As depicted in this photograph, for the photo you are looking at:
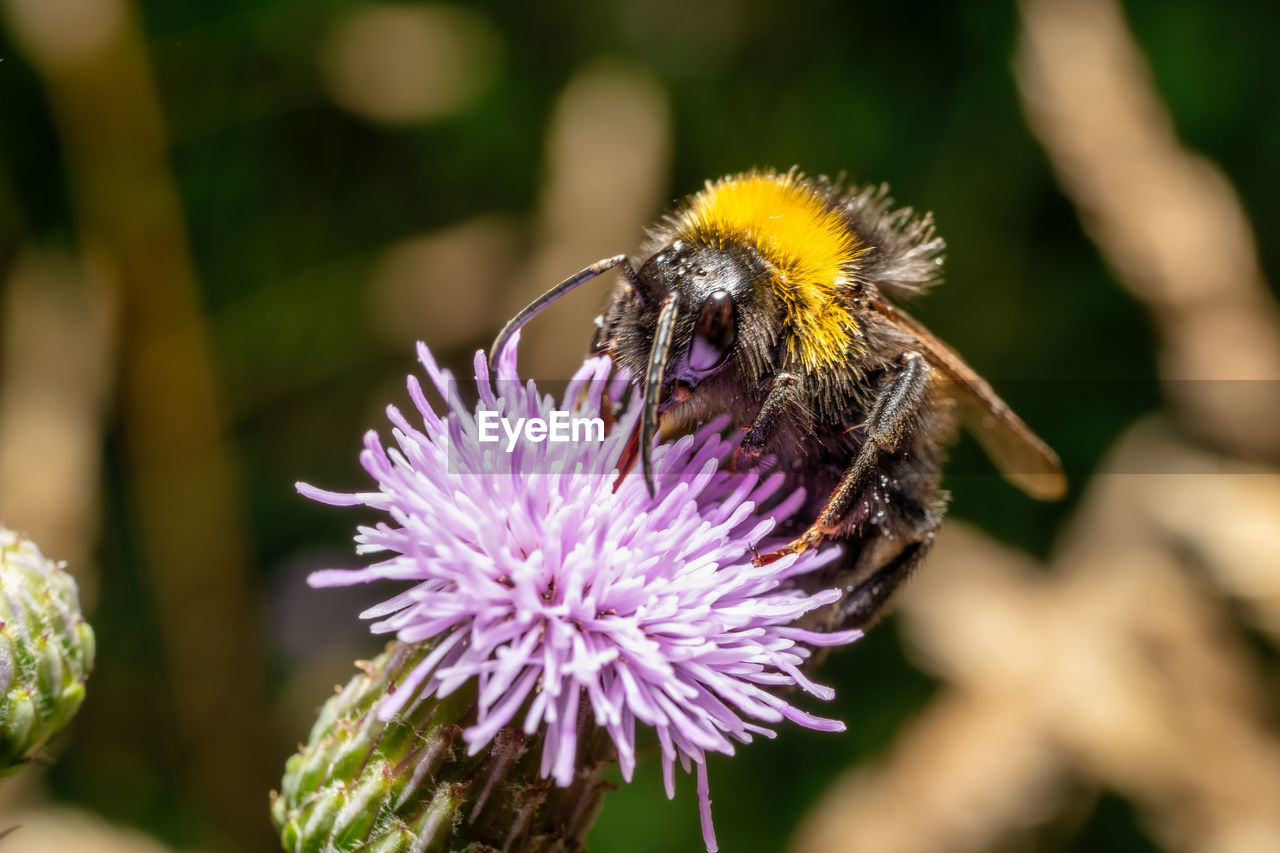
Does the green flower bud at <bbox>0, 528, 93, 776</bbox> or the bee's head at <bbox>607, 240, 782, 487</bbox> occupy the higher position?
the bee's head at <bbox>607, 240, 782, 487</bbox>

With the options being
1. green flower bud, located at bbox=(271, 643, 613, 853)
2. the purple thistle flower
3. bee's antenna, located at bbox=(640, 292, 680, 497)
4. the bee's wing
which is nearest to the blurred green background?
the bee's wing

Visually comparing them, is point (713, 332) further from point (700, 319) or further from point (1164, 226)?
point (1164, 226)

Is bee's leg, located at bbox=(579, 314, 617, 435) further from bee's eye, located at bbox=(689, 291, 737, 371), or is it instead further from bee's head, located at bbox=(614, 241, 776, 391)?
bee's eye, located at bbox=(689, 291, 737, 371)

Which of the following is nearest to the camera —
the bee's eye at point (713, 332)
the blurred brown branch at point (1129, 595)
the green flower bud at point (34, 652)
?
the bee's eye at point (713, 332)

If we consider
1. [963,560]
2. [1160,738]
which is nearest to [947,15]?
[963,560]

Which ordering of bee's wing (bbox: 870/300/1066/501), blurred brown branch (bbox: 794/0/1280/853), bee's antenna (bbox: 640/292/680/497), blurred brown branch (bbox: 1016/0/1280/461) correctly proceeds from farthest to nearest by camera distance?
1. blurred brown branch (bbox: 1016/0/1280/461)
2. blurred brown branch (bbox: 794/0/1280/853)
3. bee's wing (bbox: 870/300/1066/501)
4. bee's antenna (bbox: 640/292/680/497)

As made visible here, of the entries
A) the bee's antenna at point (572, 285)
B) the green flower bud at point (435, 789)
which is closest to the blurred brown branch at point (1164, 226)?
the bee's antenna at point (572, 285)

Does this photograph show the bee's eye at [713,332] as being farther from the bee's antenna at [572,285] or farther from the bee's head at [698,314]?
the bee's antenna at [572,285]
